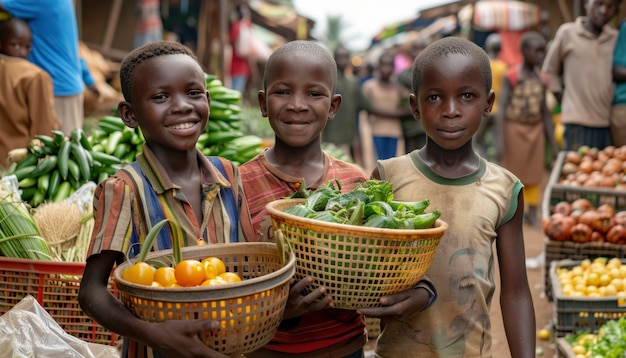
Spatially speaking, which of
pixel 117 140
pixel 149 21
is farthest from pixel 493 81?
pixel 117 140

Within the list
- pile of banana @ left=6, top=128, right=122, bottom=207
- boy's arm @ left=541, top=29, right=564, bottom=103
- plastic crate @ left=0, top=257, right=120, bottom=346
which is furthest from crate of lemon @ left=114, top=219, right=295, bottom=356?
boy's arm @ left=541, top=29, right=564, bottom=103

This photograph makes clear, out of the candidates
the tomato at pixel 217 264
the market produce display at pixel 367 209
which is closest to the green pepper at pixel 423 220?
the market produce display at pixel 367 209

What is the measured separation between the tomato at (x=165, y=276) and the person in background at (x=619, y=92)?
6839 millimetres

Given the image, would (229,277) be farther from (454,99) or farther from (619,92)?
(619,92)

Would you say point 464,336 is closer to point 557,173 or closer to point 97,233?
point 97,233

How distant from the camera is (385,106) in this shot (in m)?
11.3

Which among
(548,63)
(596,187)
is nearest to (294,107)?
(596,187)

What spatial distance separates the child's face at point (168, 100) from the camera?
2.29 metres

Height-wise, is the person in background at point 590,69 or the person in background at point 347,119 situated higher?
the person in background at point 590,69

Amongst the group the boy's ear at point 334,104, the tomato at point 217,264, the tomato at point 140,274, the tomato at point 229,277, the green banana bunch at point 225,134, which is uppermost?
the boy's ear at point 334,104

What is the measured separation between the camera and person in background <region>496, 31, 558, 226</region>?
9477mm

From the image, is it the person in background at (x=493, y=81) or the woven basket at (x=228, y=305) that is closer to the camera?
the woven basket at (x=228, y=305)

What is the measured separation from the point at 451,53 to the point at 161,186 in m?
1.04

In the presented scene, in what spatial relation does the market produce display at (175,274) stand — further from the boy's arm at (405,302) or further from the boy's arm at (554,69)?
the boy's arm at (554,69)
